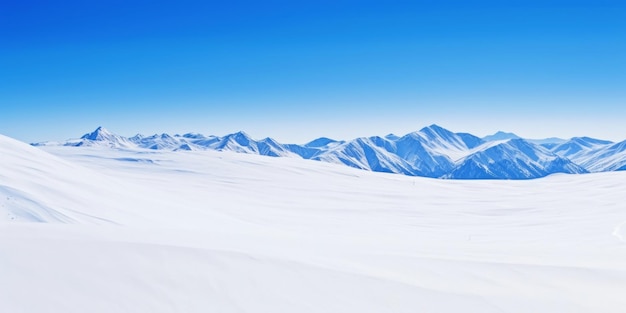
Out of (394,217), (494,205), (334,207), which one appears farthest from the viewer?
(494,205)

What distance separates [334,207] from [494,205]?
18.4 m

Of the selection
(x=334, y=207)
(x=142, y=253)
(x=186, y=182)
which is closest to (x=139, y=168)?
(x=186, y=182)

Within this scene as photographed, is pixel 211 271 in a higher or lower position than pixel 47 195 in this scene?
lower

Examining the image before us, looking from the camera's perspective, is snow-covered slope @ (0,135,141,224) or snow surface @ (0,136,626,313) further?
snow-covered slope @ (0,135,141,224)

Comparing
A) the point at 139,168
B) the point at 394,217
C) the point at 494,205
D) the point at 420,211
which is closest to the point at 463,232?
the point at 394,217

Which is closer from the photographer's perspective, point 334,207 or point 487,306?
point 487,306

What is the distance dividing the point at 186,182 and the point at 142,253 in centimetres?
4087

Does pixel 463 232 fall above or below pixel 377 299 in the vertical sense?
below

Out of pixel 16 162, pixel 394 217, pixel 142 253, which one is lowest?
pixel 394 217

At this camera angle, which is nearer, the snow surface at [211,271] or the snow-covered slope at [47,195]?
the snow surface at [211,271]

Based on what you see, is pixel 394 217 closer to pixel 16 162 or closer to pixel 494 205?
pixel 494 205

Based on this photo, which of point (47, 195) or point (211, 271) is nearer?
point (211, 271)

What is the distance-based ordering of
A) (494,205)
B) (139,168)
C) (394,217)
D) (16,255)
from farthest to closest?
(139,168), (494,205), (394,217), (16,255)

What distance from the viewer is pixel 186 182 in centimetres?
4625
